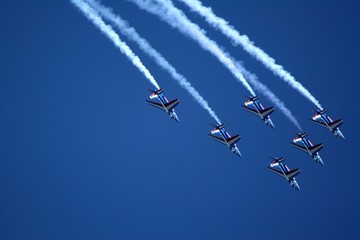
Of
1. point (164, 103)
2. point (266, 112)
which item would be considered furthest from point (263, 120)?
point (164, 103)

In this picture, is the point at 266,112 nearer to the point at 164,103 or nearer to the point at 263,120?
the point at 263,120

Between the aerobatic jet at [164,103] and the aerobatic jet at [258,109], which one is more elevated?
the aerobatic jet at [164,103]

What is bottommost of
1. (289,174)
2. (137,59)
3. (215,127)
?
(289,174)

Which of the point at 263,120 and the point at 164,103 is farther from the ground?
the point at 164,103

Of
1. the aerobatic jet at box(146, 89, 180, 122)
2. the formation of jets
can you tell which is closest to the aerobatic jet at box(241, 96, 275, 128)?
the formation of jets

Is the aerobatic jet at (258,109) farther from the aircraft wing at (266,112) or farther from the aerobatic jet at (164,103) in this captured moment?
the aerobatic jet at (164,103)

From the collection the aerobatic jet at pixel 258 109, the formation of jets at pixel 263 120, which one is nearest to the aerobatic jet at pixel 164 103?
the formation of jets at pixel 263 120

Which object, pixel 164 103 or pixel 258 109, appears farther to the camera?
pixel 258 109

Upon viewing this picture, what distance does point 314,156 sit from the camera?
5481 centimetres

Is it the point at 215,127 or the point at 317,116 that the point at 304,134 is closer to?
the point at 317,116

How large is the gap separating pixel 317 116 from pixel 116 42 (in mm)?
17912

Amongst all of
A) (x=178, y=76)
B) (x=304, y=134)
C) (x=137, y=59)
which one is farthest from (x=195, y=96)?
(x=304, y=134)

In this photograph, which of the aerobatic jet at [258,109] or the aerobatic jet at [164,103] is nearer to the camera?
the aerobatic jet at [164,103]

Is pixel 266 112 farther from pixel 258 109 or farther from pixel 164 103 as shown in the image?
pixel 164 103
